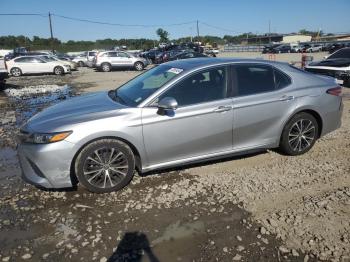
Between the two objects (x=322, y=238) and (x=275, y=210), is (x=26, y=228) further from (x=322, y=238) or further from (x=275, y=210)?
(x=322, y=238)

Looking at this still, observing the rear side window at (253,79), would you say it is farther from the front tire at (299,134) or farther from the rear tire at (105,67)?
the rear tire at (105,67)

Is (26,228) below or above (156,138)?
below

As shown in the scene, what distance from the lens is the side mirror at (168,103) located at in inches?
172

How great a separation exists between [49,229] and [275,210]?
2.52 m

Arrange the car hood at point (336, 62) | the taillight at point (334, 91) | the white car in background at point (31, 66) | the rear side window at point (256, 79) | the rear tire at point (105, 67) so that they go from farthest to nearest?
the rear tire at point (105, 67) → the white car in background at point (31, 66) → the car hood at point (336, 62) → the taillight at point (334, 91) → the rear side window at point (256, 79)

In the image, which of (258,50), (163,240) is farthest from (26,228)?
(258,50)

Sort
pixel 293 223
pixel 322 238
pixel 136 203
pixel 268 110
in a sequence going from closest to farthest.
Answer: pixel 322 238, pixel 293 223, pixel 136 203, pixel 268 110

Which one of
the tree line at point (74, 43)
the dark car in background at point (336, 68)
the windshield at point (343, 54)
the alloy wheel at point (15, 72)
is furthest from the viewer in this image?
the tree line at point (74, 43)

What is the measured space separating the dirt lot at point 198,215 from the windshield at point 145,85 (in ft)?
3.78

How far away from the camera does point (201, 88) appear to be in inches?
191

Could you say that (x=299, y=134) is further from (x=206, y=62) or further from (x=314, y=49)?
(x=314, y=49)

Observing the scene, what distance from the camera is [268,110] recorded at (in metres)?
5.14

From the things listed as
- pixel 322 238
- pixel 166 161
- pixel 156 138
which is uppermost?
pixel 156 138

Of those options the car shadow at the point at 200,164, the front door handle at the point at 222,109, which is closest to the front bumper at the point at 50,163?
the car shadow at the point at 200,164
